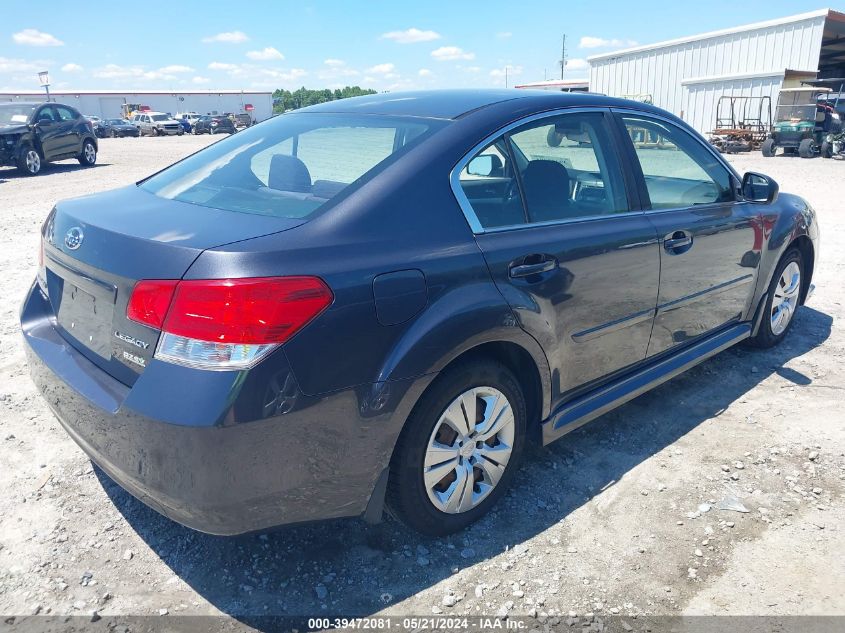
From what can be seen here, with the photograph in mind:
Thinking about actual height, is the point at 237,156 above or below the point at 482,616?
above

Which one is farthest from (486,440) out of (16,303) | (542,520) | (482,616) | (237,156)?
(16,303)

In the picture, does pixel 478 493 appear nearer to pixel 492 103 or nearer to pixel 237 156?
pixel 492 103

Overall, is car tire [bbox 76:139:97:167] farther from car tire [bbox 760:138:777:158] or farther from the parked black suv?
car tire [bbox 760:138:777:158]

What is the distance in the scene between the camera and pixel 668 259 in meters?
3.35

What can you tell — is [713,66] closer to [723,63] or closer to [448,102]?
[723,63]

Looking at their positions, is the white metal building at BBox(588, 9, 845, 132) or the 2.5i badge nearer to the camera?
the 2.5i badge

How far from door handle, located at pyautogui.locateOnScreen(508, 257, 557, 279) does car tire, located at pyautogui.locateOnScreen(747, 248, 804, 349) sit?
2428 millimetres

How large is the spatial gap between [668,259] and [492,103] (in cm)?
124

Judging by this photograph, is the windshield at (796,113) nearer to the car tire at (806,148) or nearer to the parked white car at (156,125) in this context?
the car tire at (806,148)

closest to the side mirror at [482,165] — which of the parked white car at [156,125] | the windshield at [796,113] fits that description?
the windshield at [796,113]

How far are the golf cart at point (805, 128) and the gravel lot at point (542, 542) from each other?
2159cm

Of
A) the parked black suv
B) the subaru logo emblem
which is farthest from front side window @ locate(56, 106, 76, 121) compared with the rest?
the subaru logo emblem

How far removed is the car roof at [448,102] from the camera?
2854 millimetres

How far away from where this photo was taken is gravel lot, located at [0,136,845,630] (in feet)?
7.84
